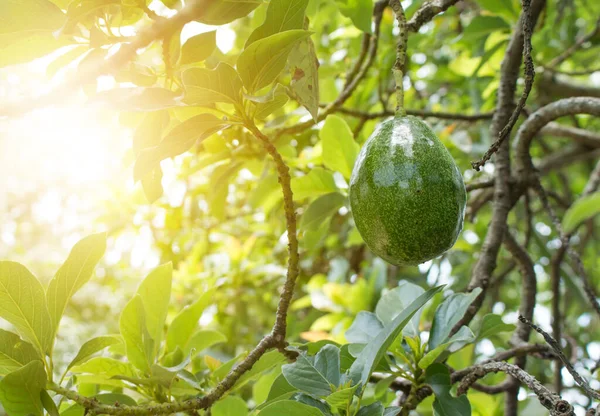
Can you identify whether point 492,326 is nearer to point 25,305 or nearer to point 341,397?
point 341,397

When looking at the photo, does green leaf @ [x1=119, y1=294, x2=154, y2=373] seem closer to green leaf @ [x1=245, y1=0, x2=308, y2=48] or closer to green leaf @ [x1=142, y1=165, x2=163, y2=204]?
green leaf @ [x1=142, y1=165, x2=163, y2=204]

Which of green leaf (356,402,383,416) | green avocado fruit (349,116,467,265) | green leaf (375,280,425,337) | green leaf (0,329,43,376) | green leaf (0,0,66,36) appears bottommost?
green leaf (356,402,383,416)

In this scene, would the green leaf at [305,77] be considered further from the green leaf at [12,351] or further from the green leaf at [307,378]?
the green leaf at [12,351]

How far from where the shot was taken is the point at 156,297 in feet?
3.44

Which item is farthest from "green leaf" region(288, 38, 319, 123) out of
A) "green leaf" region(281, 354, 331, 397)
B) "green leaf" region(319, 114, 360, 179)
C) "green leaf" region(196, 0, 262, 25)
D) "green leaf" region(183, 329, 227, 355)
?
"green leaf" region(183, 329, 227, 355)

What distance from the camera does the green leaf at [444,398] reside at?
2.91 feet

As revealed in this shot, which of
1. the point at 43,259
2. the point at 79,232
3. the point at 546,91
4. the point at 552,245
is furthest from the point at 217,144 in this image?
the point at 43,259

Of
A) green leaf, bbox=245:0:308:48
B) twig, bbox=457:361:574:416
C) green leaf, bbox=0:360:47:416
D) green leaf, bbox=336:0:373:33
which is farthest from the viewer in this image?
green leaf, bbox=336:0:373:33

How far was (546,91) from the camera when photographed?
2.29 meters

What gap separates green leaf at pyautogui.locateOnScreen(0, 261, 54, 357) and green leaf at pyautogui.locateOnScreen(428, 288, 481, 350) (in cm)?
62

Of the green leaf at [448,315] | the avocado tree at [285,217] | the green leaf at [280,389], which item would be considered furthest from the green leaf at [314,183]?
the green leaf at [280,389]

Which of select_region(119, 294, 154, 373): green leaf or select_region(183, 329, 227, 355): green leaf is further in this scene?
select_region(183, 329, 227, 355): green leaf

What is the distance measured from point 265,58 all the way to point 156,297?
1.60 ft

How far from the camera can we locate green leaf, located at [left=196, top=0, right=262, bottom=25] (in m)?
0.95
